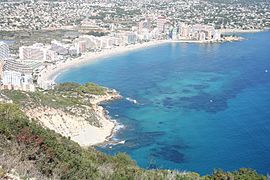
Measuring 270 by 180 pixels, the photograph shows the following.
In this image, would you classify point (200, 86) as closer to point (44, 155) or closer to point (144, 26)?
point (44, 155)

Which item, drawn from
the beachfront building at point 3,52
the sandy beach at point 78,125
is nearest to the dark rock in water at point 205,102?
the sandy beach at point 78,125

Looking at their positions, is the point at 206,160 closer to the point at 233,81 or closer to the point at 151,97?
the point at 151,97

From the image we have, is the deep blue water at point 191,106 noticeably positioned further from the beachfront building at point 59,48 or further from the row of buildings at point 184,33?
the row of buildings at point 184,33

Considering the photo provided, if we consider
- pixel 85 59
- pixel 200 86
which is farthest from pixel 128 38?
pixel 200 86

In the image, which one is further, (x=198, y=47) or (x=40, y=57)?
(x=198, y=47)

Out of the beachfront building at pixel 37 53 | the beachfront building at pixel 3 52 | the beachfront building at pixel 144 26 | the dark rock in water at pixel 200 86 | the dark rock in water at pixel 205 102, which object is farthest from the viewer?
the beachfront building at pixel 144 26

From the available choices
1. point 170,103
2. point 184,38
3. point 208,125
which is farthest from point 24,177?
point 184,38

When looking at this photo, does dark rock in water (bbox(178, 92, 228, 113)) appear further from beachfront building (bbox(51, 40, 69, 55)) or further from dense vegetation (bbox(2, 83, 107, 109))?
beachfront building (bbox(51, 40, 69, 55))
